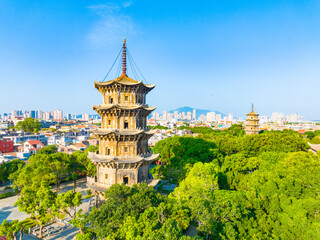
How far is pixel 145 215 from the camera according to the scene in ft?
44.3

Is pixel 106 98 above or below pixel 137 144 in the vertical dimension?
above

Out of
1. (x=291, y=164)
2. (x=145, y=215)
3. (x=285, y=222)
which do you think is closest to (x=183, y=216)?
(x=145, y=215)

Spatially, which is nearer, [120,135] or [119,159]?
[120,135]

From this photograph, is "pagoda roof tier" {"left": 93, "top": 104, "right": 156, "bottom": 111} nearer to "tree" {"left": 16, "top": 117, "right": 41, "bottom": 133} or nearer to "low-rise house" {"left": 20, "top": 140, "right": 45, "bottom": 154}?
"low-rise house" {"left": 20, "top": 140, "right": 45, "bottom": 154}

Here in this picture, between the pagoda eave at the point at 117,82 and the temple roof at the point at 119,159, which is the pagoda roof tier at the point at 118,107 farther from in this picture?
the temple roof at the point at 119,159

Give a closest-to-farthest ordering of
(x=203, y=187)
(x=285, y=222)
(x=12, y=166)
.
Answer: (x=285, y=222) → (x=203, y=187) → (x=12, y=166)

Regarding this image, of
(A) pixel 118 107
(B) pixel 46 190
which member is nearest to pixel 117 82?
(A) pixel 118 107

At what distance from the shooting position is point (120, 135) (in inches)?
757

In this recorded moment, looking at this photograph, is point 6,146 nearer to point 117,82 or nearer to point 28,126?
point 28,126

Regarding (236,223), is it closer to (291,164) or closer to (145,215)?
(145,215)

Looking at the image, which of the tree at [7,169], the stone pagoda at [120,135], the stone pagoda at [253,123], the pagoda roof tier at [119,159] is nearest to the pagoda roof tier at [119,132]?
the stone pagoda at [120,135]

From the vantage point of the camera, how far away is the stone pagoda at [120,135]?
63.6ft

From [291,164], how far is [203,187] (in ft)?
41.3

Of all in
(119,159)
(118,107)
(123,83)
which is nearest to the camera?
(118,107)
